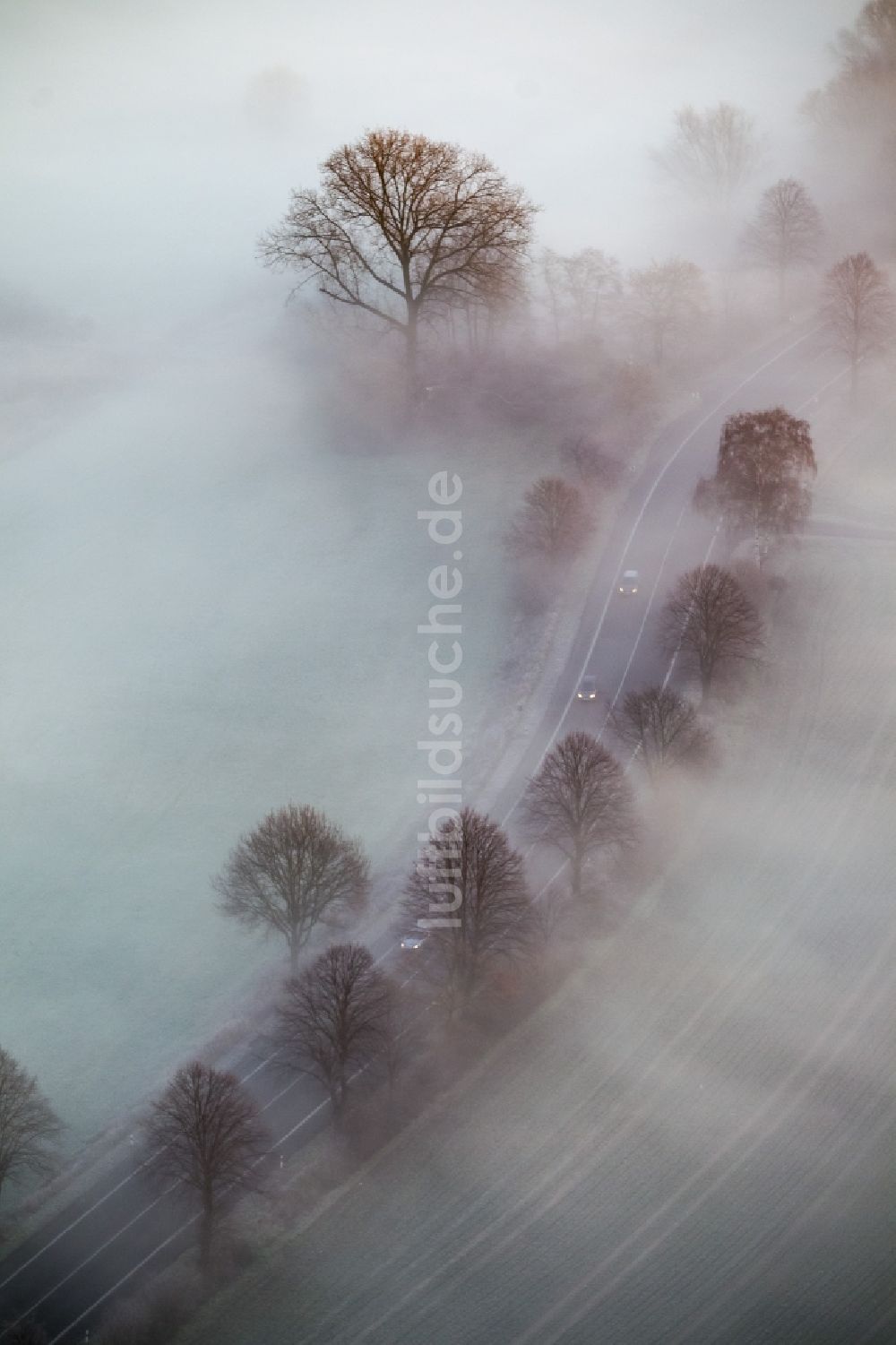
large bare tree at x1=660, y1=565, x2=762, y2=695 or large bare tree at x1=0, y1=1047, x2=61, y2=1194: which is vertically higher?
large bare tree at x1=660, y1=565, x2=762, y2=695

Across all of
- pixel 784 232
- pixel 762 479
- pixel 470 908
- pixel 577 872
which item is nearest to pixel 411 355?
pixel 762 479

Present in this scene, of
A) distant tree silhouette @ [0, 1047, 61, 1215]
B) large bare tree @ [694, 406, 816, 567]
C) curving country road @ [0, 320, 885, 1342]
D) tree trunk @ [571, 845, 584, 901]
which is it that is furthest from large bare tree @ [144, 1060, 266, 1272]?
large bare tree @ [694, 406, 816, 567]

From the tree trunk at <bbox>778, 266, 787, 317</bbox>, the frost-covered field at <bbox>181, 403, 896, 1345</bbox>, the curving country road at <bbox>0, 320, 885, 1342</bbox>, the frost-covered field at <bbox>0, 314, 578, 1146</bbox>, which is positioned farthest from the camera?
the tree trunk at <bbox>778, 266, 787, 317</bbox>

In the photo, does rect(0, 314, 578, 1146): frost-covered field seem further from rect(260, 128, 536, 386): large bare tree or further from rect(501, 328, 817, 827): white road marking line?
rect(260, 128, 536, 386): large bare tree

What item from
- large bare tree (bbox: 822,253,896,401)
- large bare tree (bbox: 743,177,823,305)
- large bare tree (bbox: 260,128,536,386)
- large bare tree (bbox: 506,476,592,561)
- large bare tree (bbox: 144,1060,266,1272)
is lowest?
large bare tree (bbox: 144,1060,266,1272)

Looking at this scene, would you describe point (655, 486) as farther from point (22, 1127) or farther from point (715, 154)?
point (715, 154)

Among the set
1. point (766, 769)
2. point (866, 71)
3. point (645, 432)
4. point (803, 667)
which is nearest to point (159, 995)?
point (766, 769)

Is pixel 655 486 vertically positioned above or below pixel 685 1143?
above
